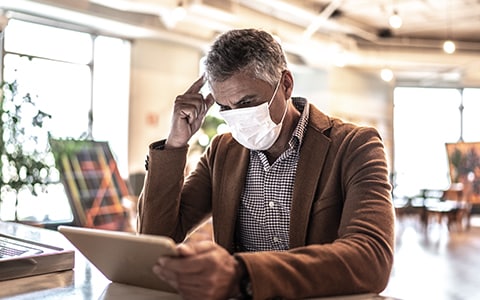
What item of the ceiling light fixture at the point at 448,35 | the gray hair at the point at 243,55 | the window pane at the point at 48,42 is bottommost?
the gray hair at the point at 243,55

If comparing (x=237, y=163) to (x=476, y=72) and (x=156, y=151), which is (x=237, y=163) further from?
(x=476, y=72)

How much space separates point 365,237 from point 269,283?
0.32 m

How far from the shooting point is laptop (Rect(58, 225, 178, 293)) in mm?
1096

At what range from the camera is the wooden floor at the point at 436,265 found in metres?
5.27

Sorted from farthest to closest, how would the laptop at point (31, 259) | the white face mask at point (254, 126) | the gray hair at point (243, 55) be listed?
the white face mask at point (254, 126) < the gray hair at point (243, 55) < the laptop at point (31, 259)

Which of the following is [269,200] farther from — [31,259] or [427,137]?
[427,137]

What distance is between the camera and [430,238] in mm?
9945

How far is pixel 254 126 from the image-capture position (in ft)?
5.79

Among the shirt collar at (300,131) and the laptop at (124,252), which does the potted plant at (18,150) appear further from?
the laptop at (124,252)

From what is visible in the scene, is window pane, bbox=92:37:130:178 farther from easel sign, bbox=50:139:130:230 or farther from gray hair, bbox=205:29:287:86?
gray hair, bbox=205:29:287:86

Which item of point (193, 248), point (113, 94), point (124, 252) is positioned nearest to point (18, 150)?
point (124, 252)

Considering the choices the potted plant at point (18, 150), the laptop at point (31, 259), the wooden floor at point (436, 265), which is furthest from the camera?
the wooden floor at point (436, 265)

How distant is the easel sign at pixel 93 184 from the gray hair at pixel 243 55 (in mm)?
4587

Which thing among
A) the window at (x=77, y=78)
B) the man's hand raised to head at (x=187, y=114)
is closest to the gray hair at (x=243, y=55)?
the man's hand raised to head at (x=187, y=114)
